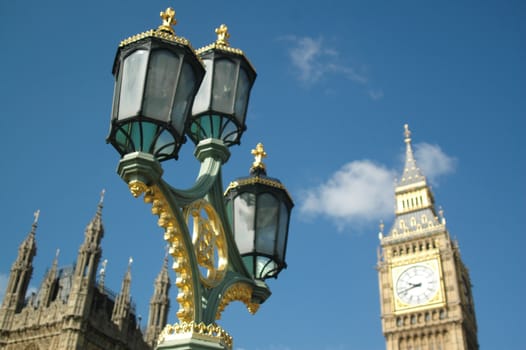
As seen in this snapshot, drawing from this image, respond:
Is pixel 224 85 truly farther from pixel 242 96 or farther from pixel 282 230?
pixel 282 230

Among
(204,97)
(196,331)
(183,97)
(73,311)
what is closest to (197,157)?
(204,97)

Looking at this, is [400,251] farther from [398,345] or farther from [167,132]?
[167,132]

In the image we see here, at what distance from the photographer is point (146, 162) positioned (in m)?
3.84

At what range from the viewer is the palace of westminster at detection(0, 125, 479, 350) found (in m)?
32.5

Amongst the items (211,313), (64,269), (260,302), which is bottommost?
(211,313)

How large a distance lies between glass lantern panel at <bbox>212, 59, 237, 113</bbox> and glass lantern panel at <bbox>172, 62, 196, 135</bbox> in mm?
791

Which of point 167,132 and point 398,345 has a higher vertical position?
point 398,345

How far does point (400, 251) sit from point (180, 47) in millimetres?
54553

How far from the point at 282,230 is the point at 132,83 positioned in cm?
201

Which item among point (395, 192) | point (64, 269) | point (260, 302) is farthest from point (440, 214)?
point (260, 302)

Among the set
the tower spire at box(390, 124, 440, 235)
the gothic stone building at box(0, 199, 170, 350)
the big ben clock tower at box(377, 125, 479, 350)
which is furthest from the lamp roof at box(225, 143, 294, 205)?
the tower spire at box(390, 124, 440, 235)

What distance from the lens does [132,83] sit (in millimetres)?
4156

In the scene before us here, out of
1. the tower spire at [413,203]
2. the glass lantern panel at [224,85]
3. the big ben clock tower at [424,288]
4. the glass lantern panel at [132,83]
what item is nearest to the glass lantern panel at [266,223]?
the glass lantern panel at [224,85]

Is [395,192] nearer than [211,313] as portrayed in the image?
No
